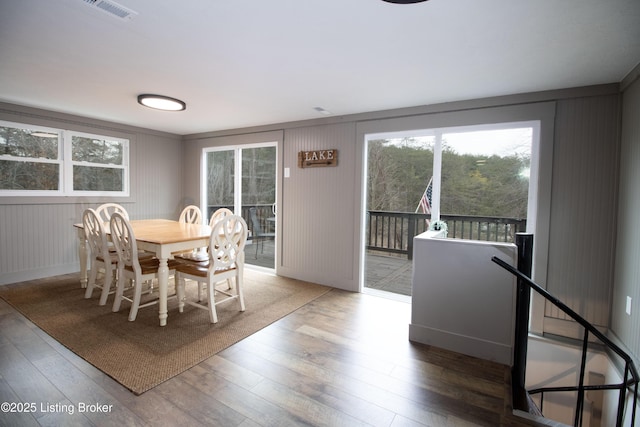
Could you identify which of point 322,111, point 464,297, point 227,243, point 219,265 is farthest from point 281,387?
point 322,111

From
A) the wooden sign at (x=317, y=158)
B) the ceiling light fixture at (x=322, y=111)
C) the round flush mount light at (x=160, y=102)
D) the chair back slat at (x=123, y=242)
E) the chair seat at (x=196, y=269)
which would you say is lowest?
the chair seat at (x=196, y=269)

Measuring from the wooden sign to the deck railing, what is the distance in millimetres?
851

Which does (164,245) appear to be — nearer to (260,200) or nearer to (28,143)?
(260,200)

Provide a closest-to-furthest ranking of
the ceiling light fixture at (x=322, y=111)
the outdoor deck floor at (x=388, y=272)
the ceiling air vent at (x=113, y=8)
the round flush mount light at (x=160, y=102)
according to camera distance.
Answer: the ceiling air vent at (x=113, y=8) < the round flush mount light at (x=160, y=102) < the ceiling light fixture at (x=322, y=111) < the outdoor deck floor at (x=388, y=272)

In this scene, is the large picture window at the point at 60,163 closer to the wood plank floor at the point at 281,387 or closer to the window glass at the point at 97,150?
the window glass at the point at 97,150

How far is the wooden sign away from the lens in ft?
13.2

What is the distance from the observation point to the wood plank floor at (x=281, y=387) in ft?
5.58

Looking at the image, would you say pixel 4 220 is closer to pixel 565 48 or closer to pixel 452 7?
pixel 452 7

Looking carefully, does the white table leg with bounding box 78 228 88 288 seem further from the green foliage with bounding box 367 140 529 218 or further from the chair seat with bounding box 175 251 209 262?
the green foliage with bounding box 367 140 529 218

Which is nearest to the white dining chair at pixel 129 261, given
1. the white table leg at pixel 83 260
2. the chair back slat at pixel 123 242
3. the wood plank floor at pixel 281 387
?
the chair back slat at pixel 123 242

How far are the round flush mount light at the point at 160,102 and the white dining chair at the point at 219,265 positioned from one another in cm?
153

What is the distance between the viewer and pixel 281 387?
6.45 ft

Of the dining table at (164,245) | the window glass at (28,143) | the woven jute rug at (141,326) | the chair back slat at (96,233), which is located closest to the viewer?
the woven jute rug at (141,326)

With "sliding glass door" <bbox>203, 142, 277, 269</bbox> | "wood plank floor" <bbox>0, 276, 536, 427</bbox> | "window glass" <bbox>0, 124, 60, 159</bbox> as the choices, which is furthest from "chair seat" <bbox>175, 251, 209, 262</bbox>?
"window glass" <bbox>0, 124, 60, 159</bbox>
